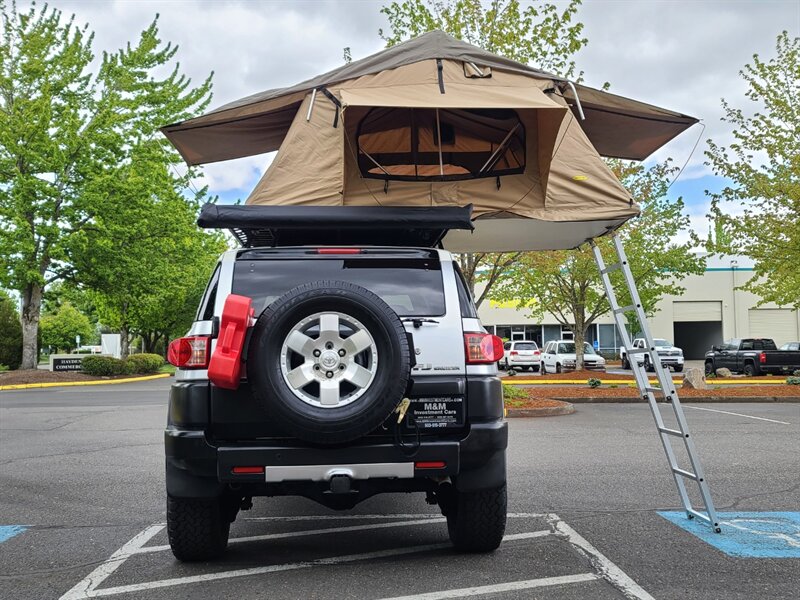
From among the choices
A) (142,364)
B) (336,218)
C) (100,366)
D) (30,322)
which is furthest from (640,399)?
(142,364)

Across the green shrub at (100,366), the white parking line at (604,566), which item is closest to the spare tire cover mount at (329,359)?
the white parking line at (604,566)

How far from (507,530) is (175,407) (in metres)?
2.62

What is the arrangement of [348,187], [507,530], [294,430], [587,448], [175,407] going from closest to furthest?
[294,430]
[175,407]
[507,530]
[348,187]
[587,448]

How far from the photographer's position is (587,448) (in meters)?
9.83

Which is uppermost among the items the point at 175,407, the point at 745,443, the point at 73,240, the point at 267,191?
the point at 73,240

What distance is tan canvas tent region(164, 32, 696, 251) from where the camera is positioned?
18.6 ft

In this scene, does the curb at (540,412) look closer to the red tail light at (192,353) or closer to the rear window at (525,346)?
the red tail light at (192,353)

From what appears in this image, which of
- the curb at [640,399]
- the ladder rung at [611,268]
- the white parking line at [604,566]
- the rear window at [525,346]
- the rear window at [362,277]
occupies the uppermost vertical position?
the ladder rung at [611,268]

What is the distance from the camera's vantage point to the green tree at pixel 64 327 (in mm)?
63781

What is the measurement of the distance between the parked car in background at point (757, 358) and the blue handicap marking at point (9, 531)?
29422mm

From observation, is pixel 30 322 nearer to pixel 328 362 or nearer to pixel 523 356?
pixel 523 356

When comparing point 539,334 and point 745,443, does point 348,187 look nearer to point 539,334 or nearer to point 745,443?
point 745,443

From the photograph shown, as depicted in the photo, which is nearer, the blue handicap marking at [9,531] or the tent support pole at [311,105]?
the blue handicap marking at [9,531]

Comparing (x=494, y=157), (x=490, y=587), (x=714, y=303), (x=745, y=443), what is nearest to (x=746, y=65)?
(x=745, y=443)
